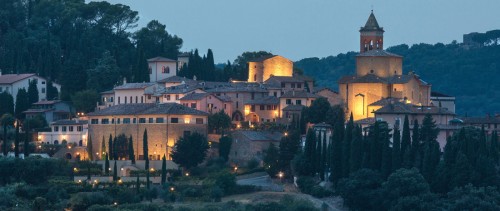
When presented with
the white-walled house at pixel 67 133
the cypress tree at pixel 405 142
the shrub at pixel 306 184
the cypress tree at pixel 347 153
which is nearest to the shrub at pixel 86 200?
the shrub at pixel 306 184

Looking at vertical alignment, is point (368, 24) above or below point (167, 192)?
above

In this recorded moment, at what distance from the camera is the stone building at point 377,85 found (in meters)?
88.2

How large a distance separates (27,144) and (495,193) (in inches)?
1073

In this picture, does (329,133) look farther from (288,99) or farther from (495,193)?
(495,193)

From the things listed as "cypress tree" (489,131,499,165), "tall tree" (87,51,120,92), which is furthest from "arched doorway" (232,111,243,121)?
"cypress tree" (489,131,499,165)

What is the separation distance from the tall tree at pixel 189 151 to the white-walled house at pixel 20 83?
17.3 m

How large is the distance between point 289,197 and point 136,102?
837 inches

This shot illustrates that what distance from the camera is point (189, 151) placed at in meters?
82.7

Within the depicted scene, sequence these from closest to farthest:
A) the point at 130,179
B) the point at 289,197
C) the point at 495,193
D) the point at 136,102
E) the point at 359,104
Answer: the point at 495,193 < the point at 289,197 < the point at 130,179 < the point at 359,104 < the point at 136,102

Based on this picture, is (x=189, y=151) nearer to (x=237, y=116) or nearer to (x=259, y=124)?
(x=259, y=124)

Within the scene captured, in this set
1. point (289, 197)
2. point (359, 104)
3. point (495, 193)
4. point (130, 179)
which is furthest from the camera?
point (359, 104)

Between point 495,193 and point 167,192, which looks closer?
point 495,193

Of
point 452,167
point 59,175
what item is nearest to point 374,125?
point 452,167

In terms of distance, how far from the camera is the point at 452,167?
72.4 meters
